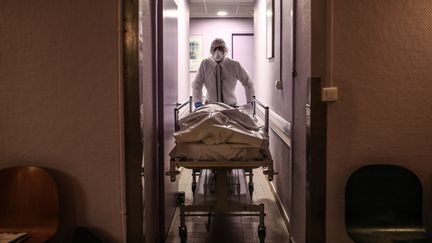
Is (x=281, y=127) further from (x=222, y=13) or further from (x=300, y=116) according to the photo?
(x=222, y=13)

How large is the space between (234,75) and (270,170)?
262cm

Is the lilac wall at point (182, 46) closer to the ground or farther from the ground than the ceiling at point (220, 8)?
closer to the ground

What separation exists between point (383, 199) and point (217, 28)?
756 cm

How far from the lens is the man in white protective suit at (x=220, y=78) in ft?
17.5

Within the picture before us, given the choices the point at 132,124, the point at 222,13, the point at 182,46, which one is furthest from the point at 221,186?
the point at 222,13

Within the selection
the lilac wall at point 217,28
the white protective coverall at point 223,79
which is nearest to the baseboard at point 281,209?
the white protective coverall at point 223,79

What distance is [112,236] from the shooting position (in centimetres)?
258

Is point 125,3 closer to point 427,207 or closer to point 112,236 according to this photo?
point 112,236

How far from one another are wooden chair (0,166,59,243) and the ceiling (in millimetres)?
5910

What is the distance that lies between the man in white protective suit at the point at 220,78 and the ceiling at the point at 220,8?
111 inches

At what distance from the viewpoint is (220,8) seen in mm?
8570

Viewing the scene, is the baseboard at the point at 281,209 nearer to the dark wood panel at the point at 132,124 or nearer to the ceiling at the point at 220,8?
the dark wood panel at the point at 132,124

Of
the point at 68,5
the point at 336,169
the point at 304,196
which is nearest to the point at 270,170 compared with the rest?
the point at 304,196

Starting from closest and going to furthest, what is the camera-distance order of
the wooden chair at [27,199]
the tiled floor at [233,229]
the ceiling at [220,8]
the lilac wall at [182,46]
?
1. the wooden chair at [27,199]
2. the tiled floor at [233,229]
3. the lilac wall at [182,46]
4. the ceiling at [220,8]
